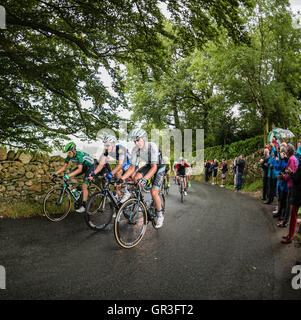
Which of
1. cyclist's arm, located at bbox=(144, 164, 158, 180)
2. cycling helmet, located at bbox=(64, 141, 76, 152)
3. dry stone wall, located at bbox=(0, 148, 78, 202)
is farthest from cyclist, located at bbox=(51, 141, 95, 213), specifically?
cyclist's arm, located at bbox=(144, 164, 158, 180)

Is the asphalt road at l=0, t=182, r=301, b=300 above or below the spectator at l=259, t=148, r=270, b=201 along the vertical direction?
below

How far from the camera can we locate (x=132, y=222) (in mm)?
4414

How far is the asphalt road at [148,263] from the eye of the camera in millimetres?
2594

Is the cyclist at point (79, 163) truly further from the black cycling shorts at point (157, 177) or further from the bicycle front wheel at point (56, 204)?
the black cycling shorts at point (157, 177)

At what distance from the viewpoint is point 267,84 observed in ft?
49.3

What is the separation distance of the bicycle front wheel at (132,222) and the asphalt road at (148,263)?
0.65ft

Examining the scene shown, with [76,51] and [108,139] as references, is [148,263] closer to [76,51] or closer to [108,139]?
[108,139]

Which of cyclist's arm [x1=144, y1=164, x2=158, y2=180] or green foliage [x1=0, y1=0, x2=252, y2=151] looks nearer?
cyclist's arm [x1=144, y1=164, x2=158, y2=180]

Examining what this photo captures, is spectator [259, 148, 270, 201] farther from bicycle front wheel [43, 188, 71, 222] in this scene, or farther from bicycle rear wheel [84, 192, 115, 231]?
bicycle front wheel [43, 188, 71, 222]

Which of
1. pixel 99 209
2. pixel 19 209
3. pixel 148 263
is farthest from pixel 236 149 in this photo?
pixel 148 263

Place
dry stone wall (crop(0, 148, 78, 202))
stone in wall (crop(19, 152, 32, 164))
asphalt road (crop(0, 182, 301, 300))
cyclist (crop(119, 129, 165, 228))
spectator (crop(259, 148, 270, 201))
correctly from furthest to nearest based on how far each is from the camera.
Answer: spectator (crop(259, 148, 270, 201)) → stone in wall (crop(19, 152, 32, 164)) → dry stone wall (crop(0, 148, 78, 202)) → cyclist (crop(119, 129, 165, 228)) → asphalt road (crop(0, 182, 301, 300))

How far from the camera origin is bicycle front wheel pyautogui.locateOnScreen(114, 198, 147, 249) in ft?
13.5

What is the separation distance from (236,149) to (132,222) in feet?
58.4

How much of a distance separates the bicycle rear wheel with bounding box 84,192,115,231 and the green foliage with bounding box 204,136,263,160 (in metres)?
15.6
